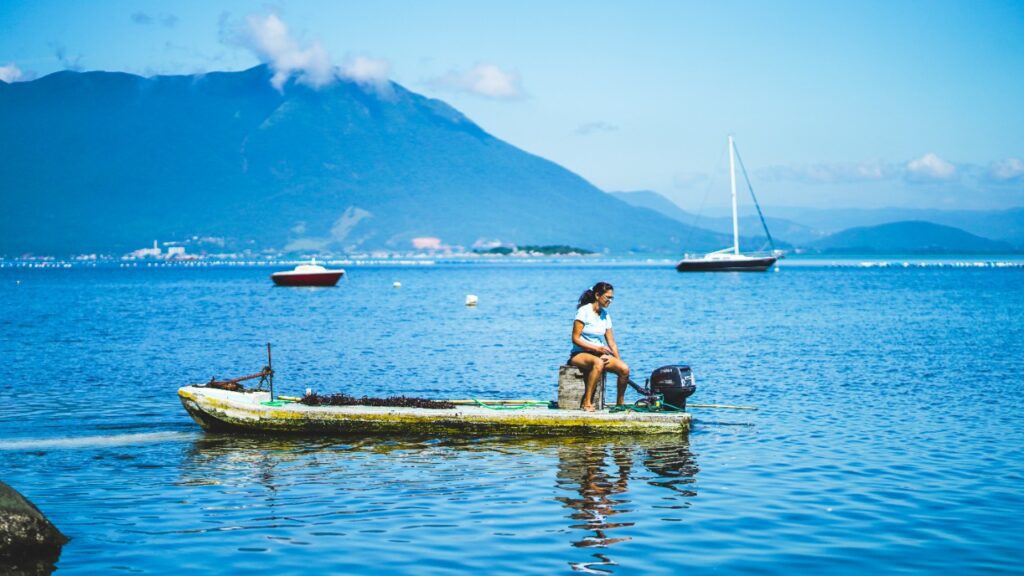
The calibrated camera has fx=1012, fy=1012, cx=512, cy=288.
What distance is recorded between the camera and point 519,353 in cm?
3669

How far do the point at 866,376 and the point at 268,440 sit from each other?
706 inches

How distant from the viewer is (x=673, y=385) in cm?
1845

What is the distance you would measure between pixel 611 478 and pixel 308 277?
97051mm

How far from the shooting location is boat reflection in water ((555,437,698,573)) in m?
12.0

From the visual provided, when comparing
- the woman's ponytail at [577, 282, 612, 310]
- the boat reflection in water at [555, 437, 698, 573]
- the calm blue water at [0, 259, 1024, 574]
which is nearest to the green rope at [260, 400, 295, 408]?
the calm blue water at [0, 259, 1024, 574]

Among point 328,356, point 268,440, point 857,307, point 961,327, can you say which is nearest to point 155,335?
point 328,356

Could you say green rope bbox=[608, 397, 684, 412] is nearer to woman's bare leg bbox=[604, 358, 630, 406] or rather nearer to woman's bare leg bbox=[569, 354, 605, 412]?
woman's bare leg bbox=[604, 358, 630, 406]

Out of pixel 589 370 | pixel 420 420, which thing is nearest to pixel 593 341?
pixel 589 370

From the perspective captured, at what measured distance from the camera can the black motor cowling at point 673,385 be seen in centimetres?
1845

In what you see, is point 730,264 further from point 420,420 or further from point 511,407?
point 420,420

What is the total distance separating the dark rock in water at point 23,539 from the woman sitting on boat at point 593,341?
8.66m

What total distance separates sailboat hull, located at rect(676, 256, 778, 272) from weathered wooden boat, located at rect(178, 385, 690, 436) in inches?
5007

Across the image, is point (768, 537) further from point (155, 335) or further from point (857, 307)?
point (857, 307)

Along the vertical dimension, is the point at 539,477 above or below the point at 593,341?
below
